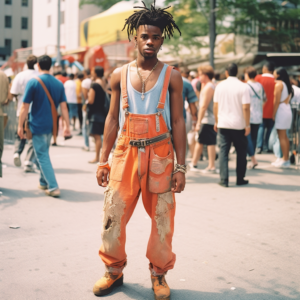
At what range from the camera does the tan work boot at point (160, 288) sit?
11.2 feet

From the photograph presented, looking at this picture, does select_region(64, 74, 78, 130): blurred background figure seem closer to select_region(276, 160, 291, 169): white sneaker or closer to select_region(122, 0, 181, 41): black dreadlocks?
select_region(276, 160, 291, 169): white sneaker

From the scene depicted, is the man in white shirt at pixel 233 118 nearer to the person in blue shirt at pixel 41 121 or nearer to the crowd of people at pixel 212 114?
the crowd of people at pixel 212 114

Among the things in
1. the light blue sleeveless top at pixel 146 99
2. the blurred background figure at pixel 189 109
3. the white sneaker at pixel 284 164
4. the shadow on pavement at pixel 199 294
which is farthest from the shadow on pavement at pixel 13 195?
the white sneaker at pixel 284 164

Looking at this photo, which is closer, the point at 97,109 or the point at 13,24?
the point at 97,109

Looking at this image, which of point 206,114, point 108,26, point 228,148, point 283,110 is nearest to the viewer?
point 228,148

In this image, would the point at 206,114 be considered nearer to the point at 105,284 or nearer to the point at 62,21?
the point at 105,284

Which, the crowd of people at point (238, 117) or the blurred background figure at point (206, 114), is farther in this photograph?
the blurred background figure at point (206, 114)

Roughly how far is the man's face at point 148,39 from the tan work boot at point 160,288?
1.64 meters

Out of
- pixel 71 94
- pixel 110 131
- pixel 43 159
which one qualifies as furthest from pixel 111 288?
pixel 71 94

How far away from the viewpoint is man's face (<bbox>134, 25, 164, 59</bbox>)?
11.1ft

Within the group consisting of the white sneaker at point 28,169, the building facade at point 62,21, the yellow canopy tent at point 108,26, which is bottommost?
Answer: the white sneaker at point 28,169

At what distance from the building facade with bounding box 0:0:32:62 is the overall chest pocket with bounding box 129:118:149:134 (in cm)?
6732

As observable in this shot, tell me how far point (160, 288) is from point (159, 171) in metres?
0.85

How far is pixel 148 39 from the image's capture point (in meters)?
3.40
